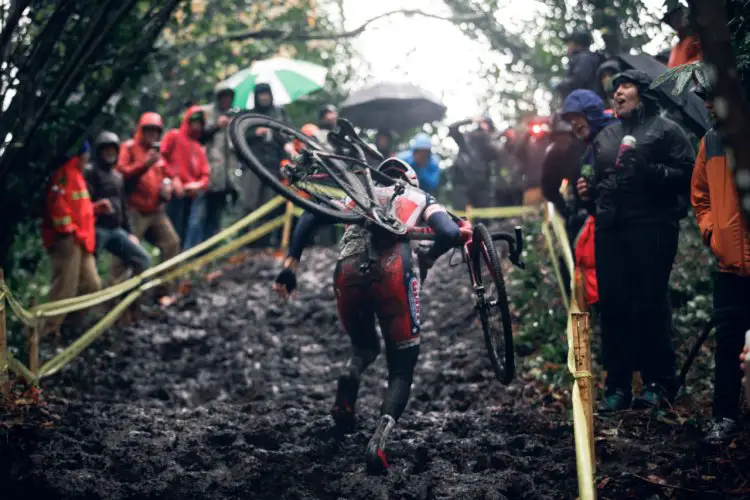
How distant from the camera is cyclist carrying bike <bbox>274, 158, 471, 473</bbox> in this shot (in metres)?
6.54

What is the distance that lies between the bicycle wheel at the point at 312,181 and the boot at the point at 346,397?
1.15 m

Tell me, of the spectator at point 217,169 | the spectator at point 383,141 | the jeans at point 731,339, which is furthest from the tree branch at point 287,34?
the jeans at point 731,339

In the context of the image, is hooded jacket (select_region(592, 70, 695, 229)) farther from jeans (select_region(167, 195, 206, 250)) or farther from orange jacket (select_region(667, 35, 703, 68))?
jeans (select_region(167, 195, 206, 250))

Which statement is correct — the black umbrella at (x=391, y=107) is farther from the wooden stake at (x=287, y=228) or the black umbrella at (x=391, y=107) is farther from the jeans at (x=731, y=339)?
the jeans at (x=731, y=339)

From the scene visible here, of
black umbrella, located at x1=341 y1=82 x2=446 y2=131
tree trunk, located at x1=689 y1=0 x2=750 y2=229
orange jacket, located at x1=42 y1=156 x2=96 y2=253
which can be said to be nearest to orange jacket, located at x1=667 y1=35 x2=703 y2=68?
tree trunk, located at x1=689 y1=0 x2=750 y2=229

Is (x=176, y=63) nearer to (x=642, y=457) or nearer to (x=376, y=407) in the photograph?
(x=376, y=407)

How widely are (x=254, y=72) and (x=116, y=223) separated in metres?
5.04

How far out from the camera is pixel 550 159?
873 centimetres

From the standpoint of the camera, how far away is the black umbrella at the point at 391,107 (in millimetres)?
16141

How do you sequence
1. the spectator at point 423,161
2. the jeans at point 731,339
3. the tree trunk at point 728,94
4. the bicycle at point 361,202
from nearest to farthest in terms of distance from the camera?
the tree trunk at point 728,94, the jeans at point 731,339, the bicycle at point 361,202, the spectator at point 423,161

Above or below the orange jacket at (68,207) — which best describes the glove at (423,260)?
below

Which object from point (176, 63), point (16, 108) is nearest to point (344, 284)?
point (16, 108)

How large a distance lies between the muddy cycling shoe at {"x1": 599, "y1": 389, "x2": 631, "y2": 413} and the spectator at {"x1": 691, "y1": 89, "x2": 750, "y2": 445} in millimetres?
1164

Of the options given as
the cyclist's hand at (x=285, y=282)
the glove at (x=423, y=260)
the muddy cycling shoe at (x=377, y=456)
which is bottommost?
the muddy cycling shoe at (x=377, y=456)
